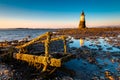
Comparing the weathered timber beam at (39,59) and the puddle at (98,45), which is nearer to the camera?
the weathered timber beam at (39,59)

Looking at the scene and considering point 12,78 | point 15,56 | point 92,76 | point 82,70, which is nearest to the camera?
point 12,78

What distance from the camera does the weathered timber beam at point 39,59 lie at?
48.6 ft

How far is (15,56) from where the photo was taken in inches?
733

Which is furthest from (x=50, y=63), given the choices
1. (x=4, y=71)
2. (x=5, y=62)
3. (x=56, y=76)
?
(x=5, y=62)

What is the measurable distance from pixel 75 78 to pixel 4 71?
7064 mm

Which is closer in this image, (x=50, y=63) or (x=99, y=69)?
(x=50, y=63)

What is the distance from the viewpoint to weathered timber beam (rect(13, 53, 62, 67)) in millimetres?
14803

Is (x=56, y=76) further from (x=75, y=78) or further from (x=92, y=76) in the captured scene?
(x=92, y=76)

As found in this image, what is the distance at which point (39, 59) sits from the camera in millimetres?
16109

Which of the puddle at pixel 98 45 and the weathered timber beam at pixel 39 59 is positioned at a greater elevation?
the weathered timber beam at pixel 39 59

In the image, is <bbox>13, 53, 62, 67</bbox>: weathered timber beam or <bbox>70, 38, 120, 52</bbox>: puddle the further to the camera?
<bbox>70, 38, 120, 52</bbox>: puddle

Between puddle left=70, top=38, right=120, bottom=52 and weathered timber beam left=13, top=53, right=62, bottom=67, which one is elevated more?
weathered timber beam left=13, top=53, right=62, bottom=67

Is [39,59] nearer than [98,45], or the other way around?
[39,59]

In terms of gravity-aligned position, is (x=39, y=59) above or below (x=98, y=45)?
above
